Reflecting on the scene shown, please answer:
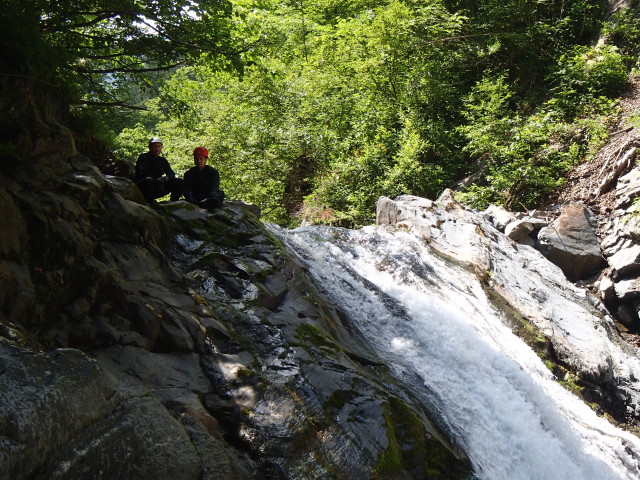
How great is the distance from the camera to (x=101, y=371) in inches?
120

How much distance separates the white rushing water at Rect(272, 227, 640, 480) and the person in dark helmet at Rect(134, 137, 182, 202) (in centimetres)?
231

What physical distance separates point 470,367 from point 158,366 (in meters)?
4.53

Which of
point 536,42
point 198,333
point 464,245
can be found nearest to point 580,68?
point 536,42

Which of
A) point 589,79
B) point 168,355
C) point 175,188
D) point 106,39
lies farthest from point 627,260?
point 106,39

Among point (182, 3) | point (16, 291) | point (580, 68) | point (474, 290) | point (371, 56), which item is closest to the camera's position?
point (16, 291)

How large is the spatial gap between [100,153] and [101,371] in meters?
4.70

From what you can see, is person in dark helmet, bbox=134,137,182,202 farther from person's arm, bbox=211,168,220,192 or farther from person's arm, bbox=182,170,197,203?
person's arm, bbox=211,168,220,192

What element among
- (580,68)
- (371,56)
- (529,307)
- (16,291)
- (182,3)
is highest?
(580,68)

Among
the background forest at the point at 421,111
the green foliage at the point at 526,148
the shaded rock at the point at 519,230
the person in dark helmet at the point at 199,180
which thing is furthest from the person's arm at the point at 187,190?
the green foliage at the point at 526,148

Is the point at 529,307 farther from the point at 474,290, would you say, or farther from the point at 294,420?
the point at 294,420

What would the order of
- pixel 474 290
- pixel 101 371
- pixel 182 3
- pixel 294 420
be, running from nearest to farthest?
pixel 101 371, pixel 294 420, pixel 182 3, pixel 474 290

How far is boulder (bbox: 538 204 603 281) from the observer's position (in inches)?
451

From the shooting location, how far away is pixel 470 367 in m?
6.94

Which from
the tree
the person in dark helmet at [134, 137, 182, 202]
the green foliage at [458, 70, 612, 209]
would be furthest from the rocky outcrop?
the tree
